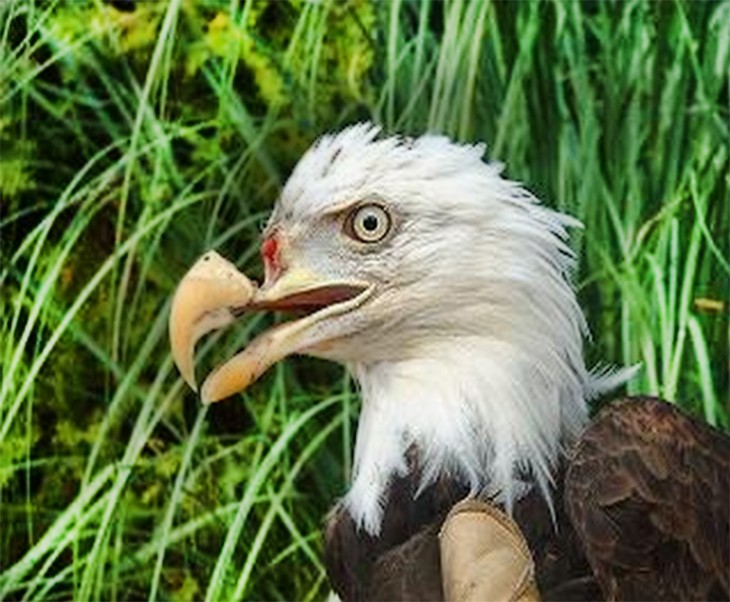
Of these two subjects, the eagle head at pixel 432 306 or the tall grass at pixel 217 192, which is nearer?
the eagle head at pixel 432 306

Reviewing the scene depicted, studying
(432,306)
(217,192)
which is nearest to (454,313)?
(432,306)

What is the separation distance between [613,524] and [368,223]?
323 mm

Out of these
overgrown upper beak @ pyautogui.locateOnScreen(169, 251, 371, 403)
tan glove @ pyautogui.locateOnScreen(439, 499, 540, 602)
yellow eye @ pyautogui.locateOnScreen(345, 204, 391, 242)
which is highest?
yellow eye @ pyautogui.locateOnScreen(345, 204, 391, 242)

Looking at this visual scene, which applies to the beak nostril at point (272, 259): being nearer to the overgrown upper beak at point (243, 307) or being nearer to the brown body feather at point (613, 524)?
the overgrown upper beak at point (243, 307)

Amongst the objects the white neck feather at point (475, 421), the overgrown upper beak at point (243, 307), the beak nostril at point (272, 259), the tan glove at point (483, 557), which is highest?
the beak nostril at point (272, 259)

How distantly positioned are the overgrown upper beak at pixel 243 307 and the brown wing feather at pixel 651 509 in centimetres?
24

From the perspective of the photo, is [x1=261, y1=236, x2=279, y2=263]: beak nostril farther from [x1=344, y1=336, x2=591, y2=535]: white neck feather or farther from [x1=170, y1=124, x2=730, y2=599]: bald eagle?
[x1=344, y1=336, x2=591, y2=535]: white neck feather

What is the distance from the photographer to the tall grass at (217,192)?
1.96 metres

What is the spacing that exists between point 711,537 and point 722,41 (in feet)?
1.98

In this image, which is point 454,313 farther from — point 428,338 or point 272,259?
point 272,259

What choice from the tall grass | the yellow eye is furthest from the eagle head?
the tall grass

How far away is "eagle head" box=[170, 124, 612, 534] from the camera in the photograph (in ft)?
5.35

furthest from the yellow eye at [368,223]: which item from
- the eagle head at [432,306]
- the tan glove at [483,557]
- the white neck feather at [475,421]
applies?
the tan glove at [483,557]

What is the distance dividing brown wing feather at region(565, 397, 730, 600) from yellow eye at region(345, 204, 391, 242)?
24 centimetres
